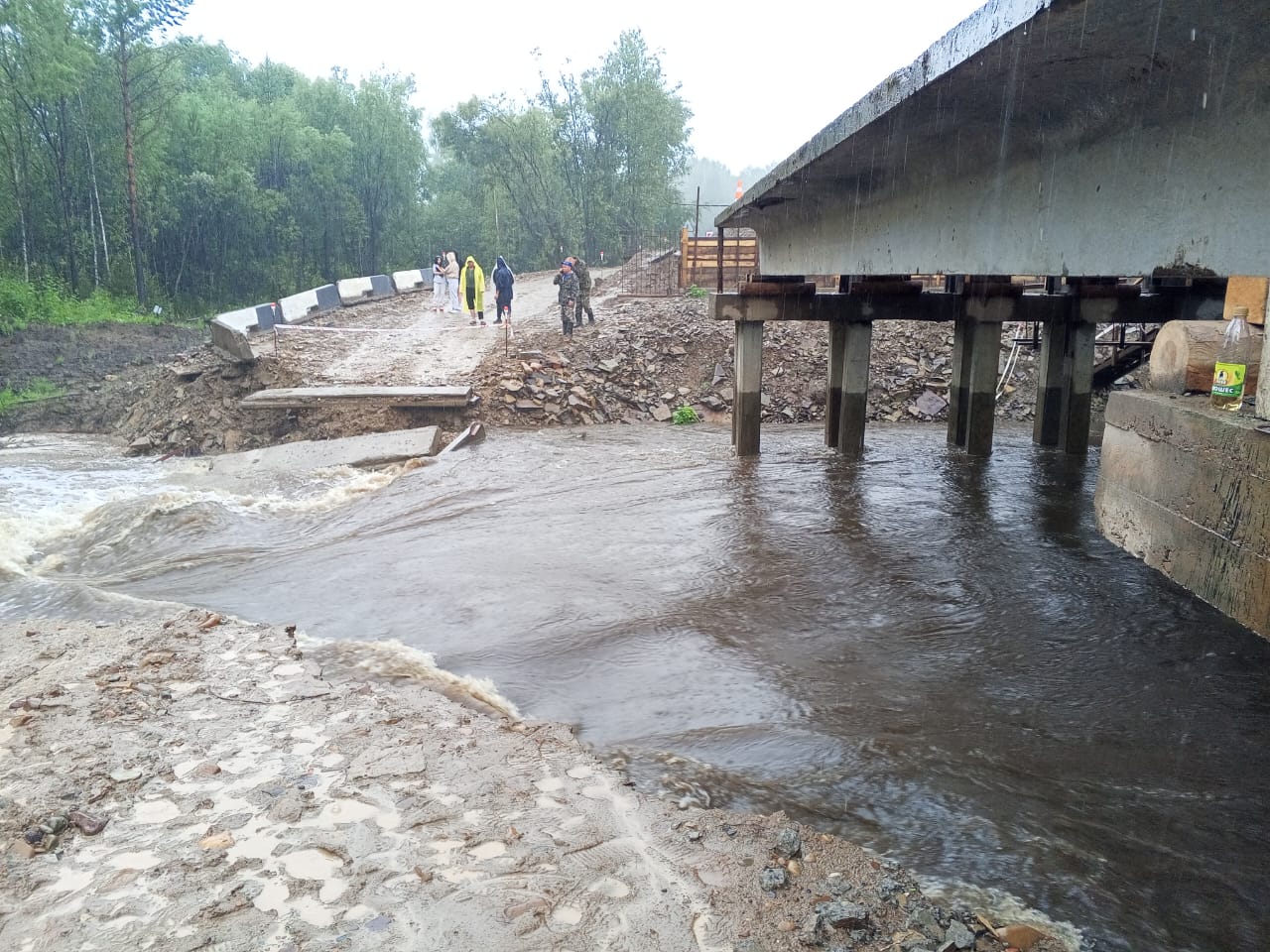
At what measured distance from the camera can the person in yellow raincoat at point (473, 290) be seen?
22.7 metres

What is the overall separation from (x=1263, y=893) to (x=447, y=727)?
3.99 meters

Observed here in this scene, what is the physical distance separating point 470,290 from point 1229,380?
800 inches

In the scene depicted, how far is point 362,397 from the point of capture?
15.8 meters

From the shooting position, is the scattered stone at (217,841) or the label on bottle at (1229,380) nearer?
the scattered stone at (217,841)

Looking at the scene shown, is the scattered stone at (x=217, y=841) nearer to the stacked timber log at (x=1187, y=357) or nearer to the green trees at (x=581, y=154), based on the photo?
the stacked timber log at (x=1187, y=357)

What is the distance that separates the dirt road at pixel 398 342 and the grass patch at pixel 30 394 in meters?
5.18

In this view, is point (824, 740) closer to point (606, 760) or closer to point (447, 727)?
point (606, 760)

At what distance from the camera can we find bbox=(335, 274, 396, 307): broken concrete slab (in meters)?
28.0

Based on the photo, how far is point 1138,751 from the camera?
5.05 m

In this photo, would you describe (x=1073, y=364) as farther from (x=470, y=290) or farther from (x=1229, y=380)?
(x=470, y=290)

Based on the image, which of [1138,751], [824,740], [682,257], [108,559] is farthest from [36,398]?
[1138,751]

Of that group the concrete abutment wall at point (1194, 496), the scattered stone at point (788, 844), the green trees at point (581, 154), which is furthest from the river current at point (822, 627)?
the green trees at point (581, 154)

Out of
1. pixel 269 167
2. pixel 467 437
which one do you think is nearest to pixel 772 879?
pixel 467 437

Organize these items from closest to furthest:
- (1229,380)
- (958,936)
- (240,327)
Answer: (958,936)
(1229,380)
(240,327)
